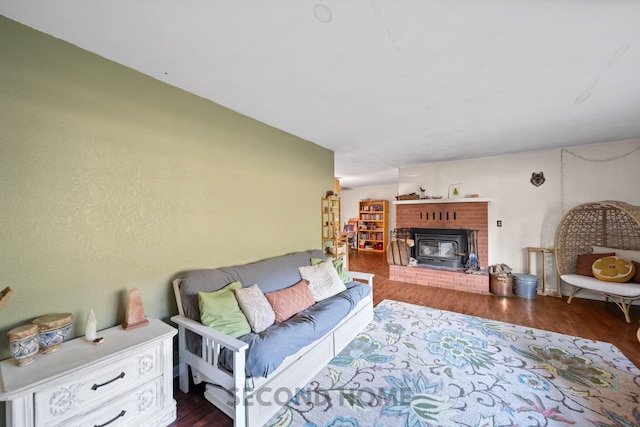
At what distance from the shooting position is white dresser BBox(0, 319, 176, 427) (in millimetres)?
1082

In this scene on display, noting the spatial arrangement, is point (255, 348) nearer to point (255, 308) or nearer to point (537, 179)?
point (255, 308)

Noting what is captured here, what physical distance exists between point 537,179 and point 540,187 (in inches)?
5.7

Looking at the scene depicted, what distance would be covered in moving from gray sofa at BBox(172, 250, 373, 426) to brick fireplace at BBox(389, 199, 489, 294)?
274 cm

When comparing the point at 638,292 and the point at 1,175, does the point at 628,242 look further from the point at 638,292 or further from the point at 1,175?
the point at 1,175

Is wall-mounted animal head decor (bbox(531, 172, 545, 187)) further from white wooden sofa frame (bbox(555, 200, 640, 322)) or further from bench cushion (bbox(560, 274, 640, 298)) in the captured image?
bench cushion (bbox(560, 274, 640, 298))

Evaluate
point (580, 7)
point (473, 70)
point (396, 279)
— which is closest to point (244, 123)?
point (473, 70)

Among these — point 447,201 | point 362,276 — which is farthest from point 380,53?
point 447,201

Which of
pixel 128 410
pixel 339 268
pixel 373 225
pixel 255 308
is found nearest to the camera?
pixel 128 410

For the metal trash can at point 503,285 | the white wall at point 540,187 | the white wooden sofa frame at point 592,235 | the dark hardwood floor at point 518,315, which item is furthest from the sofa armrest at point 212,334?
the white wall at point 540,187

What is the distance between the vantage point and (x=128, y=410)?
137cm

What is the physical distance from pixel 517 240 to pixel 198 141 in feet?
17.0

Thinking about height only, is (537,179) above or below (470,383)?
above

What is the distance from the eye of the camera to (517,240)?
4.23 m

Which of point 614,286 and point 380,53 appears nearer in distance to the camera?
point 380,53
